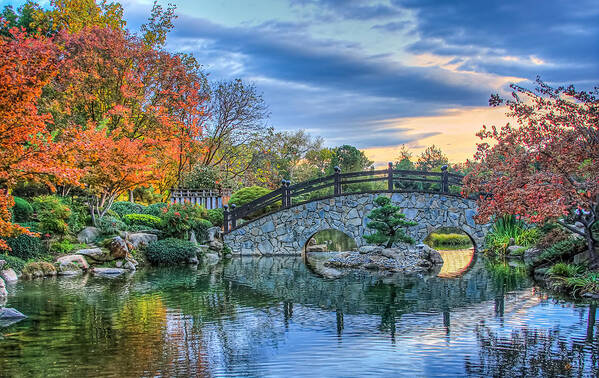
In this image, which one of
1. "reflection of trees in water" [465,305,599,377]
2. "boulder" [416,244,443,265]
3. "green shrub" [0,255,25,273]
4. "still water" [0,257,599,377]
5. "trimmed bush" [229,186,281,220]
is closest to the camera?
"reflection of trees in water" [465,305,599,377]

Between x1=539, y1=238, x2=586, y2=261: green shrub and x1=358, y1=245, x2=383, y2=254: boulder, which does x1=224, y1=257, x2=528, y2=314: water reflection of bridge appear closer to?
x1=539, y1=238, x2=586, y2=261: green shrub

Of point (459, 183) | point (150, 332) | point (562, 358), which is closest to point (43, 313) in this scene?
point (150, 332)

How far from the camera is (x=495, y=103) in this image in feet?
34.4

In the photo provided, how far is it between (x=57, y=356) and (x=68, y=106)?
16.5m

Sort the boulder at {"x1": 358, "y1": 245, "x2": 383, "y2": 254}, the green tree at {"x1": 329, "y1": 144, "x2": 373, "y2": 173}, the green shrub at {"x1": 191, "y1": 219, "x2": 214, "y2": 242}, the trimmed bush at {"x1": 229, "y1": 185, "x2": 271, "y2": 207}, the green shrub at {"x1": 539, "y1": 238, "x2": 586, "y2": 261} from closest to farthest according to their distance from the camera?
the green shrub at {"x1": 539, "y1": 238, "x2": 586, "y2": 261}
the boulder at {"x1": 358, "y1": 245, "x2": 383, "y2": 254}
the green shrub at {"x1": 191, "y1": 219, "x2": 214, "y2": 242}
the trimmed bush at {"x1": 229, "y1": 185, "x2": 271, "y2": 207}
the green tree at {"x1": 329, "y1": 144, "x2": 373, "y2": 173}

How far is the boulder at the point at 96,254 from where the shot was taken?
15141 millimetres

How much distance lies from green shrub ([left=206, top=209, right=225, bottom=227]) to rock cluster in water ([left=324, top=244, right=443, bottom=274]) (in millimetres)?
6198

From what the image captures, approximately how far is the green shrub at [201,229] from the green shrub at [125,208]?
2.31 metres

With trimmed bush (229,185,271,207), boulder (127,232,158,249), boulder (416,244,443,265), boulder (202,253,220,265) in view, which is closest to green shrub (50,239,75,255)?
boulder (127,232,158,249)

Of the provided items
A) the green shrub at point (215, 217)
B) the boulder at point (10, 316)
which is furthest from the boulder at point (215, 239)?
the boulder at point (10, 316)

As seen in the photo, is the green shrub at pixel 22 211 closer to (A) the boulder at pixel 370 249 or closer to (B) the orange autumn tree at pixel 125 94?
(B) the orange autumn tree at pixel 125 94

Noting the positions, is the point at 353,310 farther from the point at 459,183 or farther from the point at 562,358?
the point at 459,183

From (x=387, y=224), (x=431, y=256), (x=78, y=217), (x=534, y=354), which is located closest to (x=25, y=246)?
(x=78, y=217)

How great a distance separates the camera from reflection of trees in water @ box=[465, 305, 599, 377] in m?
5.72
